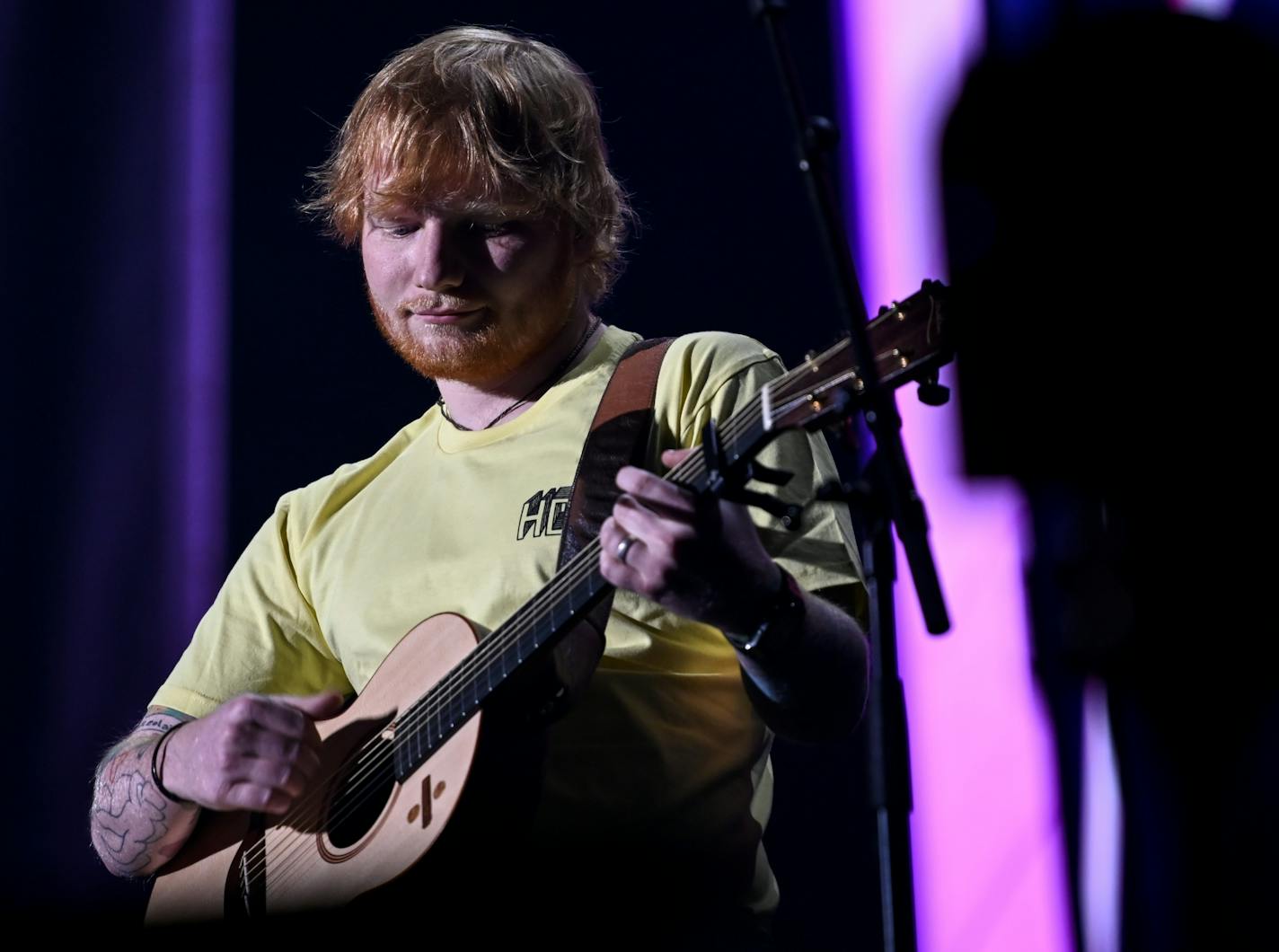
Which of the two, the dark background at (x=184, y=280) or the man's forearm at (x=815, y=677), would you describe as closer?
the man's forearm at (x=815, y=677)

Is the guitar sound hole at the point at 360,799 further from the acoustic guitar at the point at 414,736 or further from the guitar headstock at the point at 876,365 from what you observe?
the guitar headstock at the point at 876,365

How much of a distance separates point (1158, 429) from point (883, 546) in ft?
3.57

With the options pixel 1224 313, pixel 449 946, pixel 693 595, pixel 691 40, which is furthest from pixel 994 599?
pixel 691 40

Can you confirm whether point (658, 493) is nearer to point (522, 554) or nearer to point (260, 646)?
point (522, 554)

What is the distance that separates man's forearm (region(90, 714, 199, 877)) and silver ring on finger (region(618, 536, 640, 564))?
3.01ft

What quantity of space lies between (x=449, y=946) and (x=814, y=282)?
1.48 metres

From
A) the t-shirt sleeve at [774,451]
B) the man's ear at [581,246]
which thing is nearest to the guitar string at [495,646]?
the t-shirt sleeve at [774,451]

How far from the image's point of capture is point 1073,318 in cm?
218

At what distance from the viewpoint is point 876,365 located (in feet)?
4.44

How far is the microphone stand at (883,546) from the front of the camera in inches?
47.1

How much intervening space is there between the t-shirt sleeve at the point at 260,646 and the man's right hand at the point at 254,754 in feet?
1.03

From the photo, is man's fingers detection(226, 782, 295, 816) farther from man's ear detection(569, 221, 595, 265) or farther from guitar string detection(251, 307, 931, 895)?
man's ear detection(569, 221, 595, 265)

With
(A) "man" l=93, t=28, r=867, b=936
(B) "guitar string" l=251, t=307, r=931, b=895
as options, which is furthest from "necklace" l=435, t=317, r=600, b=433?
(B) "guitar string" l=251, t=307, r=931, b=895

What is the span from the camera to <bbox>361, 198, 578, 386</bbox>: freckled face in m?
2.18
